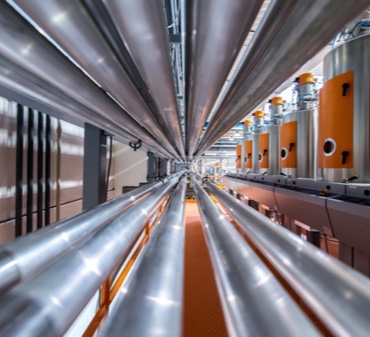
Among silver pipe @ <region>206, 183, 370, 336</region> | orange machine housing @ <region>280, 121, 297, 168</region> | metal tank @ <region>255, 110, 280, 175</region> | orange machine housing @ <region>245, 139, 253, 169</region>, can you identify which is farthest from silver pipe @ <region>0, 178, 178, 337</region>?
orange machine housing @ <region>245, 139, 253, 169</region>

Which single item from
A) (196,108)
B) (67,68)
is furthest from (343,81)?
(67,68)

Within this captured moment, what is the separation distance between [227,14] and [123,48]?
0.26 m

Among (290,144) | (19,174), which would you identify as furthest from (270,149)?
(19,174)

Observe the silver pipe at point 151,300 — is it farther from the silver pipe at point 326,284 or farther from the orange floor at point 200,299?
the orange floor at point 200,299

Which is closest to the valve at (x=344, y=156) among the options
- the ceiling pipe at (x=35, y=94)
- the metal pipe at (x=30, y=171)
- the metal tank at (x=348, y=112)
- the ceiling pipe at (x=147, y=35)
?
the metal tank at (x=348, y=112)

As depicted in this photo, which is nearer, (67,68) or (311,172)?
(67,68)

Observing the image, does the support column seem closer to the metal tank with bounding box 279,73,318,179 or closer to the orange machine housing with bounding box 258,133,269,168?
the metal tank with bounding box 279,73,318,179

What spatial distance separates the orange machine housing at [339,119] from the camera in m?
0.94

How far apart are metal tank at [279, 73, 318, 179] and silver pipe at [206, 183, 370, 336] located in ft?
4.29

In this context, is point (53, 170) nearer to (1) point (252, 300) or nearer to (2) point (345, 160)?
(1) point (252, 300)

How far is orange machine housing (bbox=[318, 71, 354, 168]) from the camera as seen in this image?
944 mm

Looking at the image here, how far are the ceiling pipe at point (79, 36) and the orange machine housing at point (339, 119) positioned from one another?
938mm

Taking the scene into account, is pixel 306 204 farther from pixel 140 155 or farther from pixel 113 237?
pixel 140 155

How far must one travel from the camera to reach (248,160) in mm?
2963
